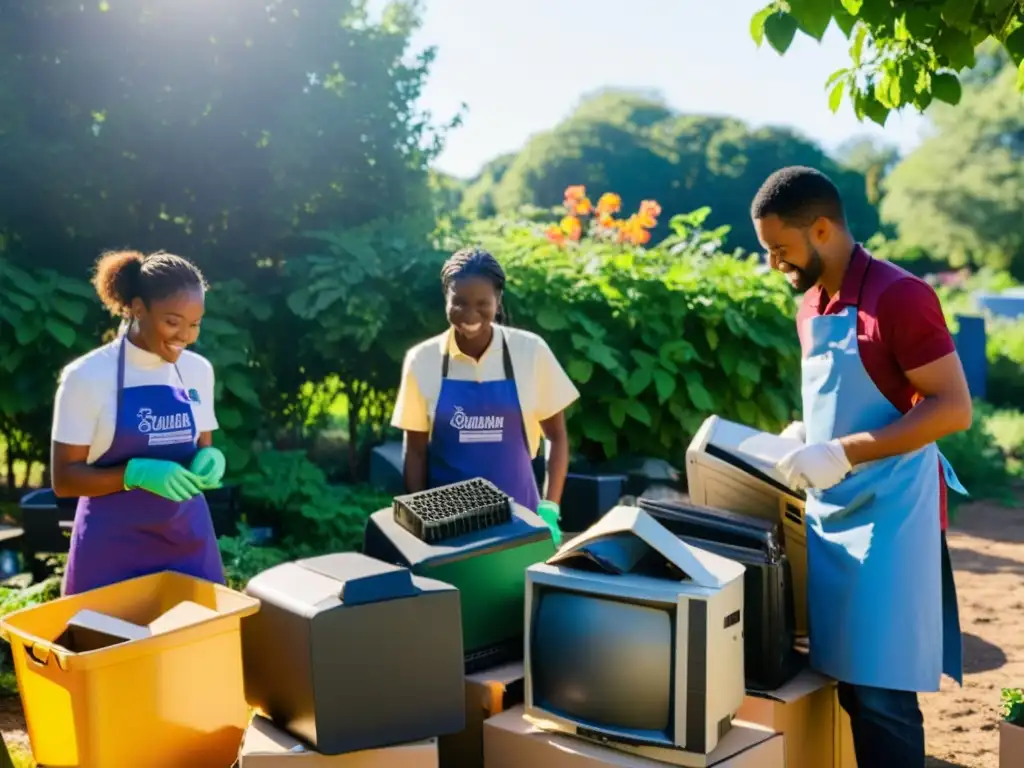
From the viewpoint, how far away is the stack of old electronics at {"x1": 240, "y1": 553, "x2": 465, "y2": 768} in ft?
7.36

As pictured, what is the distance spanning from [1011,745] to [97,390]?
2.41 m

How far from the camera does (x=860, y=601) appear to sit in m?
2.59

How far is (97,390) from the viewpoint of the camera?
2.72 metres

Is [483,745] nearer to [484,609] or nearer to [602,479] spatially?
[484,609]

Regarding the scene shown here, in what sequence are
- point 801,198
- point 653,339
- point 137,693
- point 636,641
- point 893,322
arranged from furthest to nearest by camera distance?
point 653,339, point 801,198, point 893,322, point 636,641, point 137,693

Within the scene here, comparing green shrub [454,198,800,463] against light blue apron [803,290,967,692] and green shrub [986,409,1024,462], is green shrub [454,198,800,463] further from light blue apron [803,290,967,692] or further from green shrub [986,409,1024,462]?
green shrub [986,409,1024,462]

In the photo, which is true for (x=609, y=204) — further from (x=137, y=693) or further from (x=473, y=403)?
(x=137, y=693)

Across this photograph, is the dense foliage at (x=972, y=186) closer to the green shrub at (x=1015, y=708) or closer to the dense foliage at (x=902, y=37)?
the dense foliage at (x=902, y=37)

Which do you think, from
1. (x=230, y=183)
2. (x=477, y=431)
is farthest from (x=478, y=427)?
(x=230, y=183)

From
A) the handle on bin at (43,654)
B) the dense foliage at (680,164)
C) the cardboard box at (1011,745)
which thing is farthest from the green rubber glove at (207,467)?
the dense foliage at (680,164)

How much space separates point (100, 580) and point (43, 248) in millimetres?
3877

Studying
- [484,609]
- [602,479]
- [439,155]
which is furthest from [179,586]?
[439,155]

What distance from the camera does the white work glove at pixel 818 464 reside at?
100 inches

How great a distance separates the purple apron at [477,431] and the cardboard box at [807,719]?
1080mm
